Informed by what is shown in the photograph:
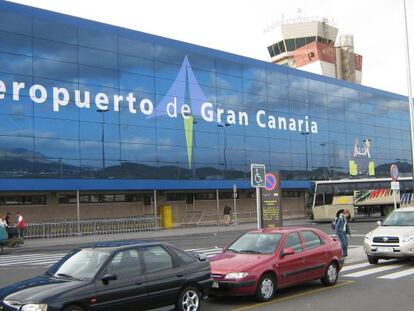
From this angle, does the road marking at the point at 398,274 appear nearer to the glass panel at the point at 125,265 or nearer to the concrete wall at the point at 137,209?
the glass panel at the point at 125,265

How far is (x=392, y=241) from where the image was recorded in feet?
51.6

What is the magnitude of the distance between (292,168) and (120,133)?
22051 millimetres

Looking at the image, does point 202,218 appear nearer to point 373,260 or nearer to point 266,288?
point 373,260

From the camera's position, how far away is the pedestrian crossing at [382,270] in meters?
14.0

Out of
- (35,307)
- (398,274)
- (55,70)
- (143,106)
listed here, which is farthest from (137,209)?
(35,307)

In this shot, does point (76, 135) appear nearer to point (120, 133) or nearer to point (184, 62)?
point (120, 133)

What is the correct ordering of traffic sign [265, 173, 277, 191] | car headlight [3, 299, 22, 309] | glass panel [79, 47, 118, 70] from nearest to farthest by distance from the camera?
car headlight [3, 299, 22, 309] < traffic sign [265, 173, 277, 191] < glass panel [79, 47, 118, 70]

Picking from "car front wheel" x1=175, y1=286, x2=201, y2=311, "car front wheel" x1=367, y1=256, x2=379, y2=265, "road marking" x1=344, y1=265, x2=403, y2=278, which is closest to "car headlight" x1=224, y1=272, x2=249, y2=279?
"car front wheel" x1=175, y1=286, x2=201, y2=311

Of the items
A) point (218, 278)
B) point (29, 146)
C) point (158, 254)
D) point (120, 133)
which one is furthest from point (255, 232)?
point (120, 133)

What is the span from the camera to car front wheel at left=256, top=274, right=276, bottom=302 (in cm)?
1077

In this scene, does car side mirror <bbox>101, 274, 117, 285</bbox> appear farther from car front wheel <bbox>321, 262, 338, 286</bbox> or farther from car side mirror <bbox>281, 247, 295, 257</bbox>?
car front wheel <bbox>321, 262, 338, 286</bbox>

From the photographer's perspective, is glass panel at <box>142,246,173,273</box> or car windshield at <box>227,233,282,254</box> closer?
glass panel at <box>142,246,173,273</box>

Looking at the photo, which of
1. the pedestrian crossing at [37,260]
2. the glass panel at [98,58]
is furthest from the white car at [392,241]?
the glass panel at [98,58]

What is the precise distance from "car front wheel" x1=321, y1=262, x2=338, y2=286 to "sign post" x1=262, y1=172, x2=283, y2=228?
701 centimetres
